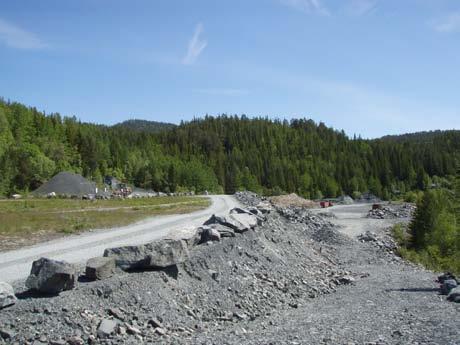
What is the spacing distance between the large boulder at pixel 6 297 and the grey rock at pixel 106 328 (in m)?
1.91

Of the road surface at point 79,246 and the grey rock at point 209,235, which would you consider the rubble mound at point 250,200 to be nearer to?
the road surface at point 79,246

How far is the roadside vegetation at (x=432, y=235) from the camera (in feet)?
123

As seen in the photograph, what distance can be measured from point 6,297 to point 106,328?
7.07ft

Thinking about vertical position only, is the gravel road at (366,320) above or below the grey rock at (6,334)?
below

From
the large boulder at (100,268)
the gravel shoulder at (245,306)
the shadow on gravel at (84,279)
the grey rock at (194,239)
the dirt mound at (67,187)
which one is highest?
the dirt mound at (67,187)

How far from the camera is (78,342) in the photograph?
9914 mm

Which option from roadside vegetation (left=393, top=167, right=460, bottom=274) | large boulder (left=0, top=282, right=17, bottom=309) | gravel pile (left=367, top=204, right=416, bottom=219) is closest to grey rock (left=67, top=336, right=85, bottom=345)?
large boulder (left=0, top=282, right=17, bottom=309)

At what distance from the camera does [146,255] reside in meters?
14.1

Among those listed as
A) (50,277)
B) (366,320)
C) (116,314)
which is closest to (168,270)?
(116,314)

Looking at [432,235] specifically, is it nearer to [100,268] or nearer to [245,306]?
[245,306]

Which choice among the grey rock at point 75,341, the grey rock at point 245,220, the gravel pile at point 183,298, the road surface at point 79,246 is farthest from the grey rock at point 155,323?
the grey rock at point 245,220

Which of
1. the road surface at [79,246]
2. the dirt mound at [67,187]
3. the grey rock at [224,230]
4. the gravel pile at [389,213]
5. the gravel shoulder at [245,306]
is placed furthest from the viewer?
the dirt mound at [67,187]

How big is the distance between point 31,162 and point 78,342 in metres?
A: 103

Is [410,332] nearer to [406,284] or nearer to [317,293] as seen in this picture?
[317,293]
